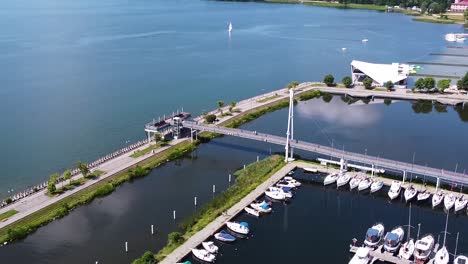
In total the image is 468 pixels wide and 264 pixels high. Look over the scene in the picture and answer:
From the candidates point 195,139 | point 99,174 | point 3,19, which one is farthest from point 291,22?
point 99,174

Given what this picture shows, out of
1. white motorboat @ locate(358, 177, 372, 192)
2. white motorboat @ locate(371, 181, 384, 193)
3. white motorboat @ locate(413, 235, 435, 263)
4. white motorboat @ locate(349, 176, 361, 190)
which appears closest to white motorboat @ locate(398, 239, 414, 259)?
white motorboat @ locate(413, 235, 435, 263)

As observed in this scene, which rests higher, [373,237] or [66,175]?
[66,175]

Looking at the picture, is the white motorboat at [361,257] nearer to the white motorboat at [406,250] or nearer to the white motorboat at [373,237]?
the white motorboat at [373,237]

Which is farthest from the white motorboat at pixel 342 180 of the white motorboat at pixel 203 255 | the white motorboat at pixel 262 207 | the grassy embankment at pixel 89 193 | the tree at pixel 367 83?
the tree at pixel 367 83

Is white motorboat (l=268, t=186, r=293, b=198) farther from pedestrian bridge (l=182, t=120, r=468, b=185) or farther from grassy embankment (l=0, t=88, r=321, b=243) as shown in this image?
grassy embankment (l=0, t=88, r=321, b=243)

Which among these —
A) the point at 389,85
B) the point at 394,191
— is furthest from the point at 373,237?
the point at 389,85

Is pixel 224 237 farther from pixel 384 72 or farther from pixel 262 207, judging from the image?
pixel 384 72
